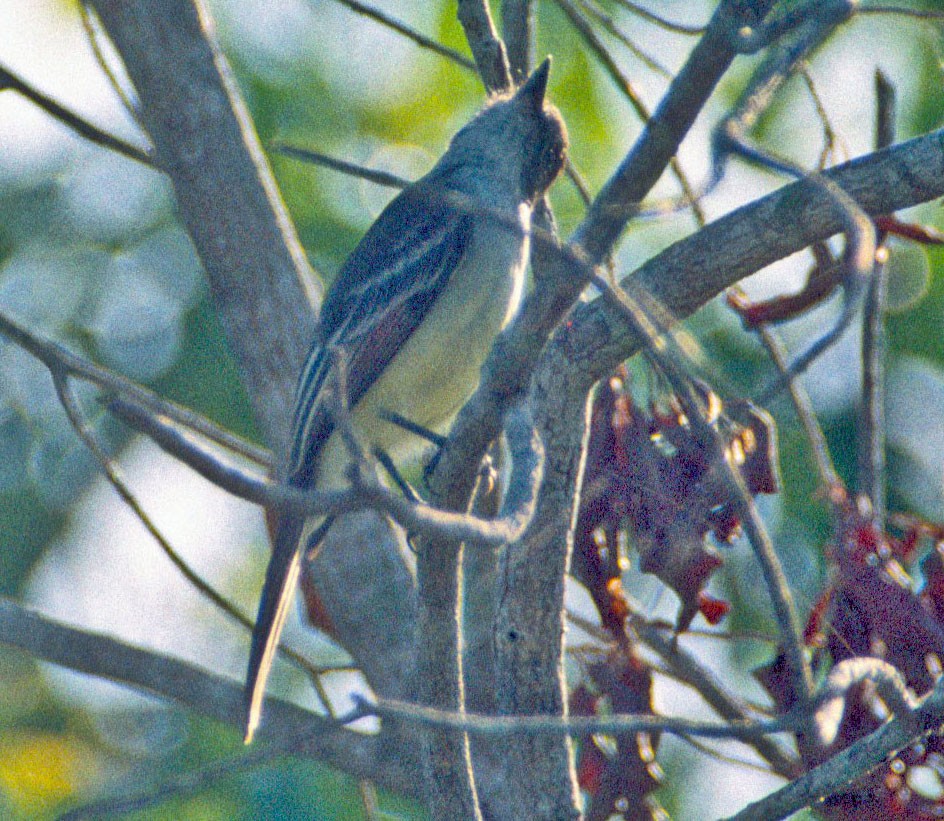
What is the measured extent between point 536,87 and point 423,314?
37.4 inches

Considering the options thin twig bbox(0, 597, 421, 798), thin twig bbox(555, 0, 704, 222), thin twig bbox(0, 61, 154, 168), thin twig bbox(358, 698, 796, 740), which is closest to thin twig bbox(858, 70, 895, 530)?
thin twig bbox(555, 0, 704, 222)

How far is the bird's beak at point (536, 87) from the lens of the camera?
14.6ft

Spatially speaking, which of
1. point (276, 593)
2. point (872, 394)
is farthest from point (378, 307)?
point (872, 394)

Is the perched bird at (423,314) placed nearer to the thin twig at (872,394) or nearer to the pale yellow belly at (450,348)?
the pale yellow belly at (450,348)

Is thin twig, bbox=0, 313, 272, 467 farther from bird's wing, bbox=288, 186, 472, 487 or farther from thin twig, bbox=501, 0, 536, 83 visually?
thin twig, bbox=501, 0, 536, 83

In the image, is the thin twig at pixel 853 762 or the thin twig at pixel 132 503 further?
the thin twig at pixel 132 503

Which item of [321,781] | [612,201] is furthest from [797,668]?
[321,781]

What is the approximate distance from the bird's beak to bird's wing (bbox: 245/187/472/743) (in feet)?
1.63

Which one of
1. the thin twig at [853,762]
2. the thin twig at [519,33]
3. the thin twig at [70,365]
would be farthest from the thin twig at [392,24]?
the thin twig at [853,762]

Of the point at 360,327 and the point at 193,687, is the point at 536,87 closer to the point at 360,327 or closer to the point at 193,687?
the point at 360,327

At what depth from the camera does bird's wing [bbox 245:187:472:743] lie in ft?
13.5

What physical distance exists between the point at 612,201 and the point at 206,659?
750 centimetres

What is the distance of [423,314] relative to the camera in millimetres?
4332

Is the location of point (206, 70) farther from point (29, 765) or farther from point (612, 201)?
point (29, 765)
